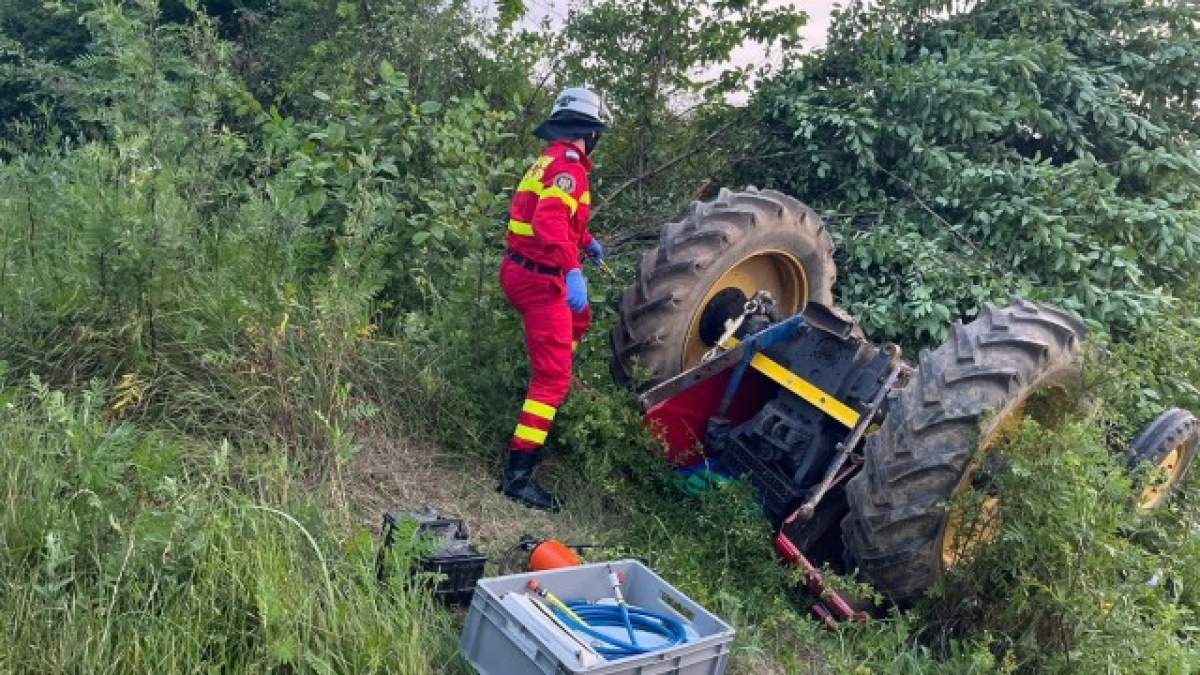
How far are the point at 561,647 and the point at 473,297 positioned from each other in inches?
102

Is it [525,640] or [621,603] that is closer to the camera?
[525,640]

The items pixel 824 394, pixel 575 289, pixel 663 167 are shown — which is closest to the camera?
pixel 824 394

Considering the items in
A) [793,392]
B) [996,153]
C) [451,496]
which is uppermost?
[996,153]

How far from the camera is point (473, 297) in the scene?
5.32 meters

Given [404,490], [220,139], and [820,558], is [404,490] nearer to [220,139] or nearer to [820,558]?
[820,558]

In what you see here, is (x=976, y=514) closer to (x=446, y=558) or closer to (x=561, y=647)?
(x=561, y=647)

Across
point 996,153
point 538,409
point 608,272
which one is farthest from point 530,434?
point 996,153

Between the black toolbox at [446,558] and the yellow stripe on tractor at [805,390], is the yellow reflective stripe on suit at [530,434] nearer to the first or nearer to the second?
the black toolbox at [446,558]

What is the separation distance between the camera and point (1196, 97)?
23.4 feet

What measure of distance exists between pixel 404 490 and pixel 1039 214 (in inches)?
157

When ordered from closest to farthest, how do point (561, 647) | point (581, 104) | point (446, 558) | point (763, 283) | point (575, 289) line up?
point (561, 647)
point (446, 558)
point (575, 289)
point (581, 104)
point (763, 283)

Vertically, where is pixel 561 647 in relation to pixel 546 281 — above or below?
below

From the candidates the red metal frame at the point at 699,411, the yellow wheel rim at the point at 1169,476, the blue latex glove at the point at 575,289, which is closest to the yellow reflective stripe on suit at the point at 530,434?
the red metal frame at the point at 699,411

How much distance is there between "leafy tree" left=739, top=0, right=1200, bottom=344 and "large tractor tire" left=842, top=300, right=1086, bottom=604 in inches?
67.9
